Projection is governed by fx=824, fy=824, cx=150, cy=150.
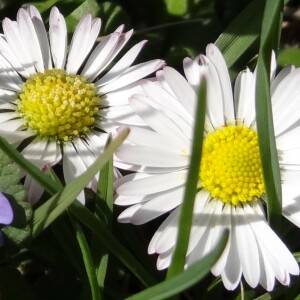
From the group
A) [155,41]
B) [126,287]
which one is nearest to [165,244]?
[126,287]

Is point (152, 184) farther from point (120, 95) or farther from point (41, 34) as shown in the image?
point (41, 34)

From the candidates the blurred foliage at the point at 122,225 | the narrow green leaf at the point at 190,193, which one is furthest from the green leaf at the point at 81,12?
the narrow green leaf at the point at 190,193

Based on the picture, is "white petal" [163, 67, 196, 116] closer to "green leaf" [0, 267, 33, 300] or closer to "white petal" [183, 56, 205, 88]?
"white petal" [183, 56, 205, 88]

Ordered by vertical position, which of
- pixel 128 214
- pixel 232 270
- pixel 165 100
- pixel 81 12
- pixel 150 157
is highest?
pixel 81 12

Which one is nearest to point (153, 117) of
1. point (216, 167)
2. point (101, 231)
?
point (216, 167)

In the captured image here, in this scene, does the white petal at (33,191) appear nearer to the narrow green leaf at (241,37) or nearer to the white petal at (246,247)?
the white petal at (246,247)

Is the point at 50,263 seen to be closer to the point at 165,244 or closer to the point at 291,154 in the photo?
the point at 165,244

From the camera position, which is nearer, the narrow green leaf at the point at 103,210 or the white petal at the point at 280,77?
the narrow green leaf at the point at 103,210
